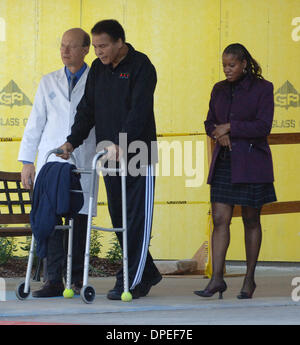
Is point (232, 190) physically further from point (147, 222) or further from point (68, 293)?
point (68, 293)

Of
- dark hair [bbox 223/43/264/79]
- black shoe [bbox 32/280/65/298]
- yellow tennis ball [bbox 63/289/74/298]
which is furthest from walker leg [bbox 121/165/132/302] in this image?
dark hair [bbox 223/43/264/79]

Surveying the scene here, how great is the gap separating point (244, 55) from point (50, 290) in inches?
74.5

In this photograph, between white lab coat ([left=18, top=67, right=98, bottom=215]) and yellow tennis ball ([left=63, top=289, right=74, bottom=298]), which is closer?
yellow tennis ball ([left=63, top=289, right=74, bottom=298])

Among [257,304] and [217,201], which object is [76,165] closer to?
[217,201]

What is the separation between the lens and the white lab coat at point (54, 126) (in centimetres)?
586

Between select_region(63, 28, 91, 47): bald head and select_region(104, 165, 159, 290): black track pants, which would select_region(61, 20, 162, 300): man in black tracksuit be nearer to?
select_region(104, 165, 159, 290): black track pants

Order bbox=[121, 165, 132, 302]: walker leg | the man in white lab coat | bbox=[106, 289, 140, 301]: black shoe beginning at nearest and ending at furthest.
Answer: bbox=[121, 165, 132, 302]: walker leg, bbox=[106, 289, 140, 301]: black shoe, the man in white lab coat

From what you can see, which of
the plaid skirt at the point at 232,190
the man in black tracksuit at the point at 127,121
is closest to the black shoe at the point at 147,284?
the man in black tracksuit at the point at 127,121

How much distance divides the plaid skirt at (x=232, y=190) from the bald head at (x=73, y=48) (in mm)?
1145

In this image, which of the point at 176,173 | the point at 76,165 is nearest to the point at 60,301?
the point at 76,165

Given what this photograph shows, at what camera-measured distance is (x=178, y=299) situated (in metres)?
5.54

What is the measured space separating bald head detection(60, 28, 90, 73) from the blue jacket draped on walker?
812 mm

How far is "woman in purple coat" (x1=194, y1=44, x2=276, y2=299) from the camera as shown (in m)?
5.50

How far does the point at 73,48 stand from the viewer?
5887mm
